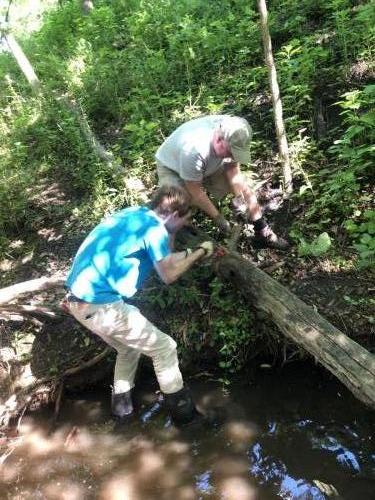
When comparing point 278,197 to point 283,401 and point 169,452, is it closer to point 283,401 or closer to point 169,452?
point 283,401

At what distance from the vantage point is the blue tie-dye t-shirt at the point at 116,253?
3.62 metres

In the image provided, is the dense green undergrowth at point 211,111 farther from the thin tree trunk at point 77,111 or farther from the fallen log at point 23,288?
the fallen log at point 23,288

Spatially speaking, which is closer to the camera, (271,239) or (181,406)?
(181,406)

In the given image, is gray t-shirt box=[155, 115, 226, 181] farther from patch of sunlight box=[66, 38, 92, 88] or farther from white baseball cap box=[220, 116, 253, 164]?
Answer: patch of sunlight box=[66, 38, 92, 88]

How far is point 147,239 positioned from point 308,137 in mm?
2926

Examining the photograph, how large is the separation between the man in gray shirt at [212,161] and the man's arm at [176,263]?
1.94 ft

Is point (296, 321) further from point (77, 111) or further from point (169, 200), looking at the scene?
point (77, 111)

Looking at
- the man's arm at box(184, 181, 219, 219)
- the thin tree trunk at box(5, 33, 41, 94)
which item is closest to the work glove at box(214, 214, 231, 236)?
the man's arm at box(184, 181, 219, 219)

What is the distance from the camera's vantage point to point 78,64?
29.9ft

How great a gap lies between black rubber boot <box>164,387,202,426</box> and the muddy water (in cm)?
11

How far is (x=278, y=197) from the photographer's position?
219 inches

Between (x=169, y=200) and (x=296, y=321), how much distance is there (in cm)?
145

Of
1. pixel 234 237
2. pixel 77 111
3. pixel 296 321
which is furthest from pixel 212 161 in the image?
pixel 77 111

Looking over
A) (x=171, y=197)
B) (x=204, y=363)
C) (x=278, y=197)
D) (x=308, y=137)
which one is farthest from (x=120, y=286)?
(x=308, y=137)
